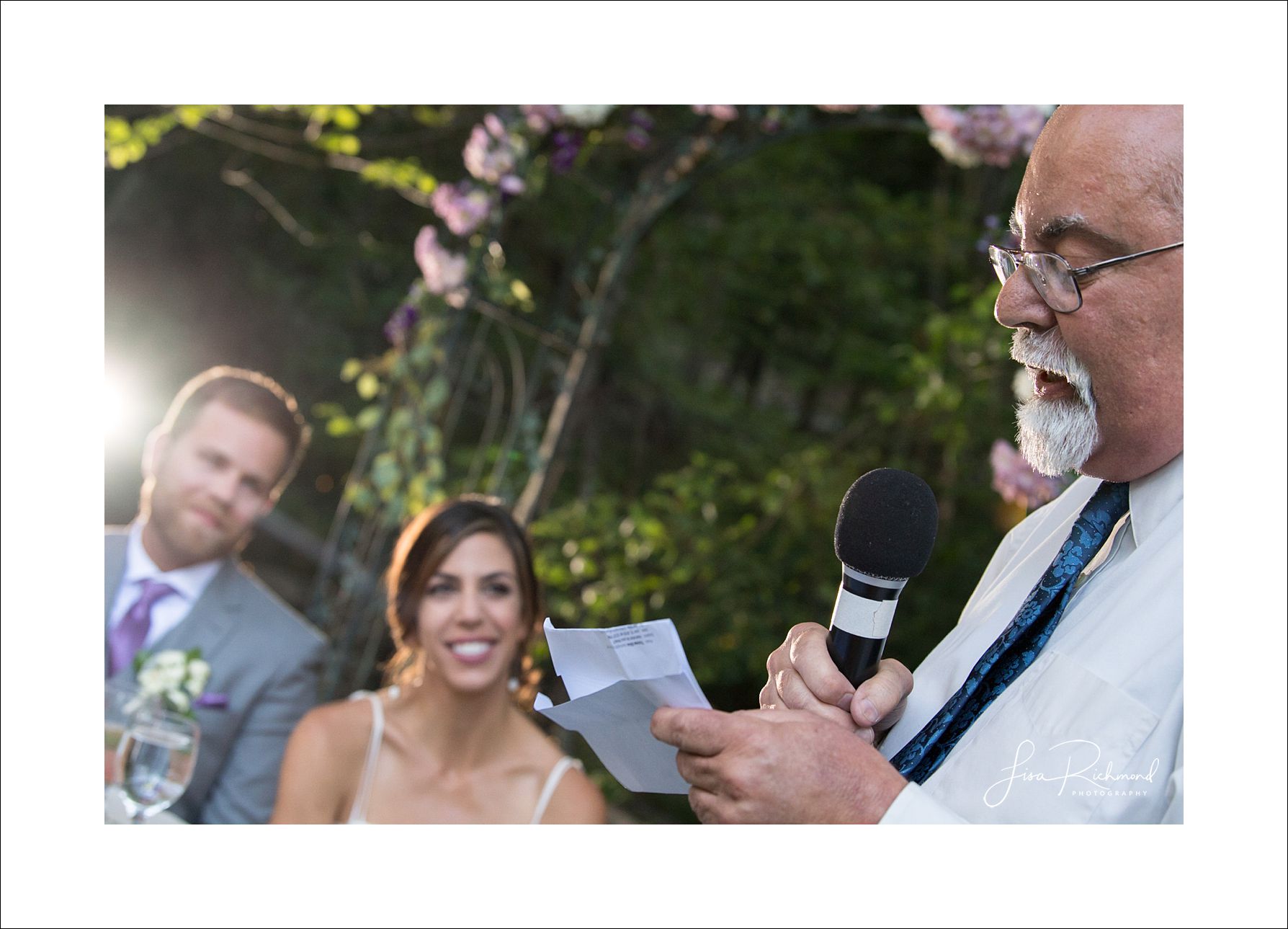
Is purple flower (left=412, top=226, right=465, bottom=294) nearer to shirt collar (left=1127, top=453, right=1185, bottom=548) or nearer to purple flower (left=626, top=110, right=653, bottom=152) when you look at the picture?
purple flower (left=626, top=110, right=653, bottom=152)

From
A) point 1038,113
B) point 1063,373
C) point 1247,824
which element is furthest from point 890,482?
point 1038,113

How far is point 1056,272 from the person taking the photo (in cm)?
133

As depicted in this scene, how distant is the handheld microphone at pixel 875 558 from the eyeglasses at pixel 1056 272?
288mm

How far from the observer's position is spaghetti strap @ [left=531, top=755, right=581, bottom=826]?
2.41 meters

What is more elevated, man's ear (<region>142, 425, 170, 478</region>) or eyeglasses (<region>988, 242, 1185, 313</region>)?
eyeglasses (<region>988, 242, 1185, 313</region>)

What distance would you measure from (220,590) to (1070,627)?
75.3 inches

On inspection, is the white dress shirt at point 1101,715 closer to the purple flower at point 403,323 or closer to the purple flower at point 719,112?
the purple flower at point 719,112

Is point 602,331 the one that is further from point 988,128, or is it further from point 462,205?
point 988,128

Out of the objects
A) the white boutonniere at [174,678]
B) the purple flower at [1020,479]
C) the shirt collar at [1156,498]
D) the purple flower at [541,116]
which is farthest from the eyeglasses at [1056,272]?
the white boutonniere at [174,678]

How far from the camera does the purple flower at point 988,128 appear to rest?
255 cm

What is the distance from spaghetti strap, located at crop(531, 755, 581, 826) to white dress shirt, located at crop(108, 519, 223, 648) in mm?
871

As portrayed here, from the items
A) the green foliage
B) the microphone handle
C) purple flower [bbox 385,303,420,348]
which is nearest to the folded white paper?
the microphone handle

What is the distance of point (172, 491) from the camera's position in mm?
2617

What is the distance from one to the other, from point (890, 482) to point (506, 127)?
1892mm
